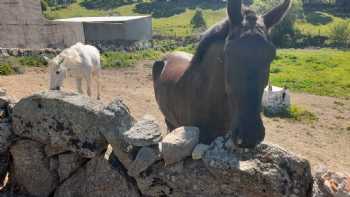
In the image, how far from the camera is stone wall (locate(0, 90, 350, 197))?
9.62 feet

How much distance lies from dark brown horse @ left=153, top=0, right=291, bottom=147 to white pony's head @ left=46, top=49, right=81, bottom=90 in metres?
5.49

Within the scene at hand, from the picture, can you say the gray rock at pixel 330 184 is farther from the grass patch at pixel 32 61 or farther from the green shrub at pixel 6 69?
the grass patch at pixel 32 61

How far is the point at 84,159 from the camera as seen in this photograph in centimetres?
380

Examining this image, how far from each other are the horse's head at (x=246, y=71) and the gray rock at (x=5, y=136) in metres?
2.29

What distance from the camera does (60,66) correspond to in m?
9.73

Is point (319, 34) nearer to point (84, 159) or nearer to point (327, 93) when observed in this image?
point (327, 93)

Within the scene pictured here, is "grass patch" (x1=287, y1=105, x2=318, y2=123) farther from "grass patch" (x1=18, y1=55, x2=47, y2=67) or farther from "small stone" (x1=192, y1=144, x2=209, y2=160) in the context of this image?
"grass patch" (x1=18, y1=55, x2=47, y2=67)

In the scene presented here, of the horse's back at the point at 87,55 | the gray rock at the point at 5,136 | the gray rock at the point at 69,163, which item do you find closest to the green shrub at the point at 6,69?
the horse's back at the point at 87,55

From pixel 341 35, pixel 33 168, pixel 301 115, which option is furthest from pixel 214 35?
pixel 341 35

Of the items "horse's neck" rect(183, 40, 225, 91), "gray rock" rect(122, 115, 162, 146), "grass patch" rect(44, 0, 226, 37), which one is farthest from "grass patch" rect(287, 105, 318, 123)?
"grass patch" rect(44, 0, 226, 37)

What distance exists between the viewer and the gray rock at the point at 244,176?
9.42 ft

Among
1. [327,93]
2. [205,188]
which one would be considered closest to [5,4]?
[327,93]

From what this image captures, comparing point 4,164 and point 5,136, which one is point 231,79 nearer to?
point 5,136

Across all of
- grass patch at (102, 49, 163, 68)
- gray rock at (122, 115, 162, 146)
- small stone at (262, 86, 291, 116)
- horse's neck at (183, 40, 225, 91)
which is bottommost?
small stone at (262, 86, 291, 116)
